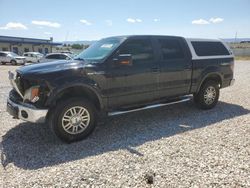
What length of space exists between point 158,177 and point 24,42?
154 ft

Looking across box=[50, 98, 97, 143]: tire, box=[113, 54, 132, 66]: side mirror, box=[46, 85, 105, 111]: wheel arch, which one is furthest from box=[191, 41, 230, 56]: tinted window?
box=[50, 98, 97, 143]: tire

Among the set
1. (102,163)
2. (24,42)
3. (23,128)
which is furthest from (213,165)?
(24,42)

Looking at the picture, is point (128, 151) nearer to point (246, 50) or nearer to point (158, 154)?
point (158, 154)

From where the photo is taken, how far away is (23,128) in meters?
5.33

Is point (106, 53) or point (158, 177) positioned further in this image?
point (106, 53)

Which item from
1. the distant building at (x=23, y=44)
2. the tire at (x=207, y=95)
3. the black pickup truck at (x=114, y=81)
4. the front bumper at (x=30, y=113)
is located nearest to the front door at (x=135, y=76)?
the black pickup truck at (x=114, y=81)

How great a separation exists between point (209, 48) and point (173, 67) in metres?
1.63

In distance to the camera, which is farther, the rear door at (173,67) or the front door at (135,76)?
the rear door at (173,67)

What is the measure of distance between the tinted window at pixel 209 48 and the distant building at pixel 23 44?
4141 cm

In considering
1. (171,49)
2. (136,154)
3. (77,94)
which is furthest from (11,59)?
(136,154)

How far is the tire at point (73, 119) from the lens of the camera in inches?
170

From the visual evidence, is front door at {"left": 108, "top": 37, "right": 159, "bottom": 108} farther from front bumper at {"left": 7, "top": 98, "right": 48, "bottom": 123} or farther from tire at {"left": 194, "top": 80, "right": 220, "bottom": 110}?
tire at {"left": 194, "top": 80, "right": 220, "bottom": 110}

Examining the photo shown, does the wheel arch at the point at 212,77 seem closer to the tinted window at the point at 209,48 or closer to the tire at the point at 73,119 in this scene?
the tinted window at the point at 209,48

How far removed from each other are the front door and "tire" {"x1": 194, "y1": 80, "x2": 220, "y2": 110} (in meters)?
1.68
